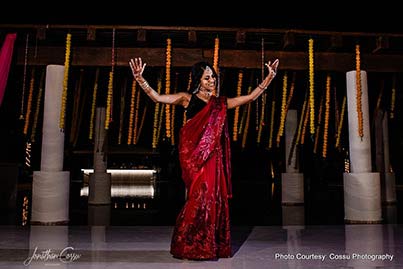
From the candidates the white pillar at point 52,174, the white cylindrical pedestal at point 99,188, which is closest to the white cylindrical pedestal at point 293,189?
the white cylindrical pedestal at point 99,188

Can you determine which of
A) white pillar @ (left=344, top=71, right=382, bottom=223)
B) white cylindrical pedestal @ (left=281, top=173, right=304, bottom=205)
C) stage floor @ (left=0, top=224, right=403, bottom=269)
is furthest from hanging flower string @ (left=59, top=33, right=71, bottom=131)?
white cylindrical pedestal @ (left=281, top=173, right=304, bottom=205)

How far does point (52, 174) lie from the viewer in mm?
5789

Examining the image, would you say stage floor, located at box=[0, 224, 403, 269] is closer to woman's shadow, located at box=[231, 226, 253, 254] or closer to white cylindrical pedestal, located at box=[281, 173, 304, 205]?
woman's shadow, located at box=[231, 226, 253, 254]

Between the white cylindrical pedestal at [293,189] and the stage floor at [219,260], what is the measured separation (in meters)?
3.93

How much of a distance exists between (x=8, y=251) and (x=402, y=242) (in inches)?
159

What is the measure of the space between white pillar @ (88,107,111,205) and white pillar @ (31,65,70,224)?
3.32 meters

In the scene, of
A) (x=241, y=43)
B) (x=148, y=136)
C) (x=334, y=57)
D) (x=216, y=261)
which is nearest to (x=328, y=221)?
(x=334, y=57)

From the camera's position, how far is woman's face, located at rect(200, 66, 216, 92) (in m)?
3.30

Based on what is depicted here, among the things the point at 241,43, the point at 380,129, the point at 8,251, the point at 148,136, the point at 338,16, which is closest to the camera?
the point at 8,251

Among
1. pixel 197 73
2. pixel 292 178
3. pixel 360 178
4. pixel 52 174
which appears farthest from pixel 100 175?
pixel 197 73

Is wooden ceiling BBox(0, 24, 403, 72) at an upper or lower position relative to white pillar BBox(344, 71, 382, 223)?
upper

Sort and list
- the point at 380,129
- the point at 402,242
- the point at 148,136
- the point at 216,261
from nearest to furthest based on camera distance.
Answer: the point at 216,261
the point at 402,242
the point at 380,129
the point at 148,136

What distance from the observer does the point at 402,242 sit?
4.04 m

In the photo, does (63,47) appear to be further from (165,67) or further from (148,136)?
(148,136)
